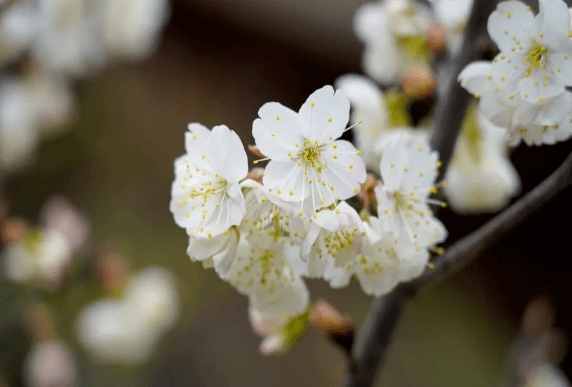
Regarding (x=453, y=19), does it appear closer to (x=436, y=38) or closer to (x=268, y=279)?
(x=436, y=38)

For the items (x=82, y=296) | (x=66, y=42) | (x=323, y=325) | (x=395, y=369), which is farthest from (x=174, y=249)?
(x=323, y=325)

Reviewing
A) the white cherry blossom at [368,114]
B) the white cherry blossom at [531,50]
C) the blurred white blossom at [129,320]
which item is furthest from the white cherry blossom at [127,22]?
the white cherry blossom at [531,50]

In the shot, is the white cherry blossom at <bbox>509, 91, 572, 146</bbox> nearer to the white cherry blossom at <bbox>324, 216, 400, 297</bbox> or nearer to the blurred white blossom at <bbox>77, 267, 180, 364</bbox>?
the white cherry blossom at <bbox>324, 216, 400, 297</bbox>

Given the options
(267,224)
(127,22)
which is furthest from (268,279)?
(127,22)

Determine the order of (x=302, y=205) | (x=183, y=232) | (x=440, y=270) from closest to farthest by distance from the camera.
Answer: (x=302, y=205), (x=440, y=270), (x=183, y=232)

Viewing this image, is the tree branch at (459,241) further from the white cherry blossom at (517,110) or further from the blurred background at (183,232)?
the blurred background at (183,232)

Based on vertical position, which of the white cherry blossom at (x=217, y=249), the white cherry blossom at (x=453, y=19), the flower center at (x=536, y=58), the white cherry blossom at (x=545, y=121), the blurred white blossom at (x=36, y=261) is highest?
the flower center at (x=536, y=58)

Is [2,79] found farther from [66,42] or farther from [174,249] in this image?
[174,249]
